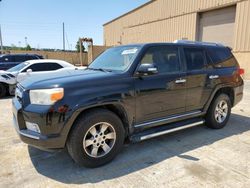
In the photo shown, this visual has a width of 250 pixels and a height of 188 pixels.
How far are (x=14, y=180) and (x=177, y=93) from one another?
2.92 meters

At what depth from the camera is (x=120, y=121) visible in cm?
338

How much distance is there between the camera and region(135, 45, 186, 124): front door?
360cm

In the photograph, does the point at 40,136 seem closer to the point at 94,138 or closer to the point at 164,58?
the point at 94,138

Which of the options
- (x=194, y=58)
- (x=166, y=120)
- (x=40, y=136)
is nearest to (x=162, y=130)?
(x=166, y=120)

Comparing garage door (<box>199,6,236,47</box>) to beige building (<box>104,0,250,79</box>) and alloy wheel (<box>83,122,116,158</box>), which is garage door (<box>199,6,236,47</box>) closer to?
beige building (<box>104,0,250,79</box>)

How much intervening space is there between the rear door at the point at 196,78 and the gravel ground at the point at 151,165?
0.72 metres

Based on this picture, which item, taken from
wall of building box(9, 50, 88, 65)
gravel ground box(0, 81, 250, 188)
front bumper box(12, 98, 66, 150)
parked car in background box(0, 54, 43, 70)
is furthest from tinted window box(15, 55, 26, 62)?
wall of building box(9, 50, 88, 65)

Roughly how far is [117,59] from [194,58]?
1.59m

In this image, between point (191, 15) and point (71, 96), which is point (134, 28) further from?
point (71, 96)

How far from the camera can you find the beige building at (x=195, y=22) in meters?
14.5

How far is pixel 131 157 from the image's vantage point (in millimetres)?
3592

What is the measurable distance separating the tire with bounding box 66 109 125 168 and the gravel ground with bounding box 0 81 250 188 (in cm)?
17

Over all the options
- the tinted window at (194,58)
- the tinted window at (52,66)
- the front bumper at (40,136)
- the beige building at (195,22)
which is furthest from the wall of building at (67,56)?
the front bumper at (40,136)

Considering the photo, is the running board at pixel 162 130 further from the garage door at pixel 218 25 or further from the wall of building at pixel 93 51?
the wall of building at pixel 93 51
